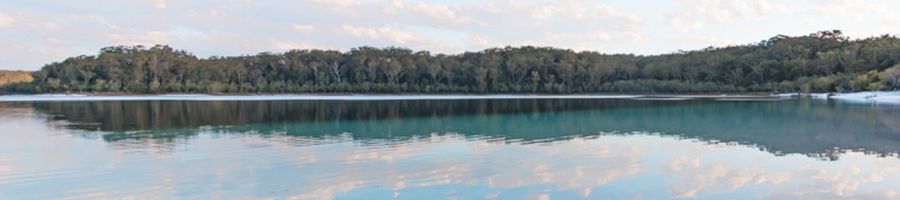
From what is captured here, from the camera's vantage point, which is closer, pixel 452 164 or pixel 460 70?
pixel 452 164

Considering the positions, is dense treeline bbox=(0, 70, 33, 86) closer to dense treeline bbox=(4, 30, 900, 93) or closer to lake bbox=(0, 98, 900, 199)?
dense treeline bbox=(4, 30, 900, 93)

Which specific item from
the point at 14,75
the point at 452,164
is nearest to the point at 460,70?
the point at 452,164

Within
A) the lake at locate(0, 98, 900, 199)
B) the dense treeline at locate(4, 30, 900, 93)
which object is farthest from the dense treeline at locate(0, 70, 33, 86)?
the lake at locate(0, 98, 900, 199)

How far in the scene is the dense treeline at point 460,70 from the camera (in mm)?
75688

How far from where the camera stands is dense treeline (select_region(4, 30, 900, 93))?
2980 inches

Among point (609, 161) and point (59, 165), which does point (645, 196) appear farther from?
point (59, 165)

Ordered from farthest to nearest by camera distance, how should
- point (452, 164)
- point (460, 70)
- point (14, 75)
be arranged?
point (14, 75) → point (460, 70) → point (452, 164)

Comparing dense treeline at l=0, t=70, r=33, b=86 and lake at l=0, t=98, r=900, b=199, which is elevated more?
dense treeline at l=0, t=70, r=33, b=86

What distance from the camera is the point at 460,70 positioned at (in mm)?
88688

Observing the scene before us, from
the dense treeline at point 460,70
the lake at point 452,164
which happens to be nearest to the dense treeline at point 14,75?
the dense treeline at point 460,70

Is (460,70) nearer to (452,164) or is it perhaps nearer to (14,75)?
(452,164)

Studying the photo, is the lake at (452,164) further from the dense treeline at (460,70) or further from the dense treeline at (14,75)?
the dense treeline at (14,75)

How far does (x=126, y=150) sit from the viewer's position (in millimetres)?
12938

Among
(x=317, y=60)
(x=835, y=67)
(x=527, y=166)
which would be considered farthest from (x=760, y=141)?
(x=317, y=60)
